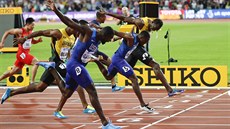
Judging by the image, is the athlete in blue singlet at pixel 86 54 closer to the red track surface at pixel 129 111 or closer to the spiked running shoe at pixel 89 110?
the red track surface at pixel 129 111

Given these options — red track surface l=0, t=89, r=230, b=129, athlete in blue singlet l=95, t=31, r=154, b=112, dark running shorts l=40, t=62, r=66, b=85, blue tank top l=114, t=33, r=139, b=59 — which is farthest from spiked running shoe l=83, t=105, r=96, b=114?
blue tank top l=114, t=33, r=139, b=59

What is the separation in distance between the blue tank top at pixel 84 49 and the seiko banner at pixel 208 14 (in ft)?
150

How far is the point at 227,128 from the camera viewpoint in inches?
444

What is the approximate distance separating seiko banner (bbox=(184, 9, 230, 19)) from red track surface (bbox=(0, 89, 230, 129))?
131 feet

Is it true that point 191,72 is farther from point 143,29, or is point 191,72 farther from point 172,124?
point 172,124

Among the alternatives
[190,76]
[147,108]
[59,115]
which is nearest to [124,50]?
[147,108]

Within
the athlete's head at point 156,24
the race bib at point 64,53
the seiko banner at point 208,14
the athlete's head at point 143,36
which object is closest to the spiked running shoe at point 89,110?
the race bib at point 64,53

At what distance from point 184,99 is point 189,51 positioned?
553 inches

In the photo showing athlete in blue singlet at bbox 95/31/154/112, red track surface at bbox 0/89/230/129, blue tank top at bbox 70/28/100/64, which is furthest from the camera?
athlete in blue singlet at bbox 95/31/154/112

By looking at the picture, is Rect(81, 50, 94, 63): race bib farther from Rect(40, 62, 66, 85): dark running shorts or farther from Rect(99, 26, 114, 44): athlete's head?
Rect(40, 62, 66, 85): dark running shorts

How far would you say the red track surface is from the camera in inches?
467

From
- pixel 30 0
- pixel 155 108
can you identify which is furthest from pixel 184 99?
pixel 30 0

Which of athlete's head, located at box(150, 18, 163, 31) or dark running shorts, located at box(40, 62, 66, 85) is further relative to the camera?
athlete's head, located at box(150, 18, 163, 31)

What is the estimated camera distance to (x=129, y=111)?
1355 centimetres
